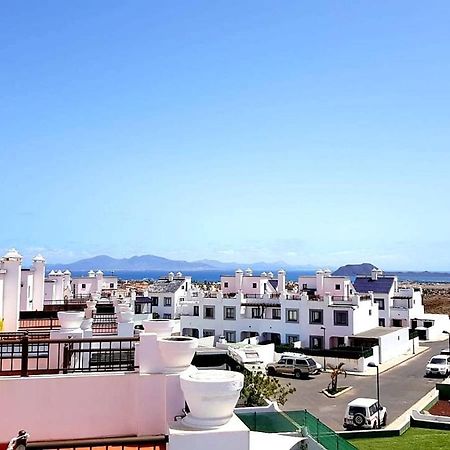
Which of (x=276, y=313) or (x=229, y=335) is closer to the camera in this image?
(x=276, y=313)

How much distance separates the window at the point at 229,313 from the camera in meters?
40.5

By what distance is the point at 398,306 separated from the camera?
45.9 m

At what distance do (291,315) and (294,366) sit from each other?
7350mm

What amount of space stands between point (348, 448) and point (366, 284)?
37627mm

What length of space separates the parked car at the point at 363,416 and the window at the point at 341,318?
16.1 meters

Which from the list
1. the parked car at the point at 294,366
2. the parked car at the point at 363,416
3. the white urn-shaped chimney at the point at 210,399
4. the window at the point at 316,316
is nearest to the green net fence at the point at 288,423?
the white urn-shaped chimney at the point at 210,399

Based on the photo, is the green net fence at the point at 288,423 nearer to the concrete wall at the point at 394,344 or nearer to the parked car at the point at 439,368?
the parked car at the point at 439,368

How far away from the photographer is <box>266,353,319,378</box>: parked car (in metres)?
31.1

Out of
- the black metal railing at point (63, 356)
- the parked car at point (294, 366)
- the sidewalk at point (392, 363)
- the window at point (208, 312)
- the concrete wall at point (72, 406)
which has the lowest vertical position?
the sidewalk at point (392, 363)

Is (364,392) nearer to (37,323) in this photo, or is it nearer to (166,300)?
(37,323)

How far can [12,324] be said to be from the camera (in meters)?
16.6

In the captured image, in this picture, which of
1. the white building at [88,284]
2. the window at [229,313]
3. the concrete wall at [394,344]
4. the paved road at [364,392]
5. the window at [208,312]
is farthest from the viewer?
the white building at [88,284]

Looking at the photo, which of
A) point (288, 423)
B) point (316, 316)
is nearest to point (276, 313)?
point (316, 316)

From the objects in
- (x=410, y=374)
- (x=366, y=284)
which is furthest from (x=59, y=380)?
(x=366, y=284)
